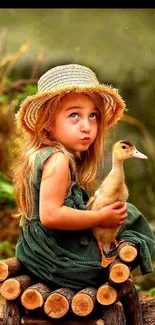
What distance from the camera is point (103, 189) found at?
3205mm

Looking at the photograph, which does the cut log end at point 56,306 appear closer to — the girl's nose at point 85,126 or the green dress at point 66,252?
the green dress at point 66,252

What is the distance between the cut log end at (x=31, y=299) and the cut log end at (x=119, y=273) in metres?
0.30

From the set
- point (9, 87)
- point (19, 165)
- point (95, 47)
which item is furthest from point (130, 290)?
point (95, 47)

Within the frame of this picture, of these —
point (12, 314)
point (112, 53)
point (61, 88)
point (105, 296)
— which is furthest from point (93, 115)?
point (112, 53)

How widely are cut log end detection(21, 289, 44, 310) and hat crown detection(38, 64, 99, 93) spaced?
81 centimetres

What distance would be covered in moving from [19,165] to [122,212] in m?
0.49

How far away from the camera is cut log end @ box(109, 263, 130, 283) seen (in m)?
3.13

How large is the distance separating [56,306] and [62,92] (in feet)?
2.78

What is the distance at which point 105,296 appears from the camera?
10.3 feet

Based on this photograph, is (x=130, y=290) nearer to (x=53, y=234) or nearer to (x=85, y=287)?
(x=85, y=287)

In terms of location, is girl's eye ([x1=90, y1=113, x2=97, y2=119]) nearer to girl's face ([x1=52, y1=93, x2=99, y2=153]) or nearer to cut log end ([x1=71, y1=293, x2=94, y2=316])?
girl's face ([x1=52, y1=93, x2=99, y2=153])

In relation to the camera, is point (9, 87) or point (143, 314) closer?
point (143, 314)

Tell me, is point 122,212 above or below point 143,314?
above

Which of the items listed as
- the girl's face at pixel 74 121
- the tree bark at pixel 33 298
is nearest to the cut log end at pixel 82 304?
the tree bark at pixel 33 298
